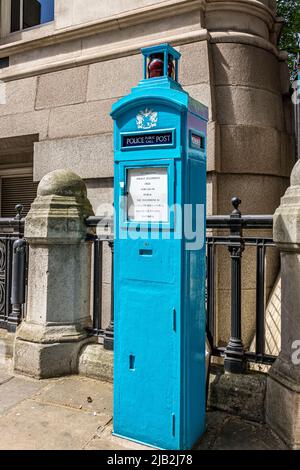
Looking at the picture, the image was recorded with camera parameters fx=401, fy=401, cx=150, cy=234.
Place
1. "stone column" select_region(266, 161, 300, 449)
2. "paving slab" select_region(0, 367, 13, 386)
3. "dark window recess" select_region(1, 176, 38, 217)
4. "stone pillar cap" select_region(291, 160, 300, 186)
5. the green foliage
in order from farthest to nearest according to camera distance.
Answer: the green foliage < "dark window recess" select_region(1, 176, 38, 217) < "paving slab" select_region(0, 367, 13, 386) < "stone pillar cap" select_region(291, 160, 300, 186) < "stone column" select_region(266, 161, 300, 449)

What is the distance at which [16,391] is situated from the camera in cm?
364

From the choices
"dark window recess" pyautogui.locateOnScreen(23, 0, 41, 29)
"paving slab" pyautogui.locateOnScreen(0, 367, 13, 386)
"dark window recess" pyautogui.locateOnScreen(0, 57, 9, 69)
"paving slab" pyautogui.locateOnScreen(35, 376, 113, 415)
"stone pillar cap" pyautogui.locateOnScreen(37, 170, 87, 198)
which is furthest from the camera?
"dark window recess" pyautogui.locateOnScreen(23, 0, 41, 29)

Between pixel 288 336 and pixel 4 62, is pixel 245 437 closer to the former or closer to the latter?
pixel 288 336

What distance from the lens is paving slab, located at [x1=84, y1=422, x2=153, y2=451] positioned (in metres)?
2.75

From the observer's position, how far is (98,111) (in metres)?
7.20

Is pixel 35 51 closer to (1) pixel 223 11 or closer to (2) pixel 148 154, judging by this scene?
(1) pixel 223 11

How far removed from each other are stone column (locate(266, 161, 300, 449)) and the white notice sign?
870 millimetres

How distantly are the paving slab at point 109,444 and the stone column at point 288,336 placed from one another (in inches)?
37.2

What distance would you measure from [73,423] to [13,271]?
1.89 meters

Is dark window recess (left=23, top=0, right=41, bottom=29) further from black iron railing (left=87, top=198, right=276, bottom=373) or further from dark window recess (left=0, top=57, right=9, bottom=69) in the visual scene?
black iron railing (left=87, top=198, right=276, bottom=373)

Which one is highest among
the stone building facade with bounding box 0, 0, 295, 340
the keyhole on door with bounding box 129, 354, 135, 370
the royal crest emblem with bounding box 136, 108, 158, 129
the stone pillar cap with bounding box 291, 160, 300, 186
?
the stone building facade with bounding box 0, 0, 295, 340

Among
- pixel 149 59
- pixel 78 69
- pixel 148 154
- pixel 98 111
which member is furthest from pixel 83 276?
pixel 78 69

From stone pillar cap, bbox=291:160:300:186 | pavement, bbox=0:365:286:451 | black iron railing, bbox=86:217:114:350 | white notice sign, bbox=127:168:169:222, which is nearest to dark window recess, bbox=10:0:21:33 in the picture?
black iron railing, bbox=86:217:114:350

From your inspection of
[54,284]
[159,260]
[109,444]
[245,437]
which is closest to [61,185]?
[54,284]
